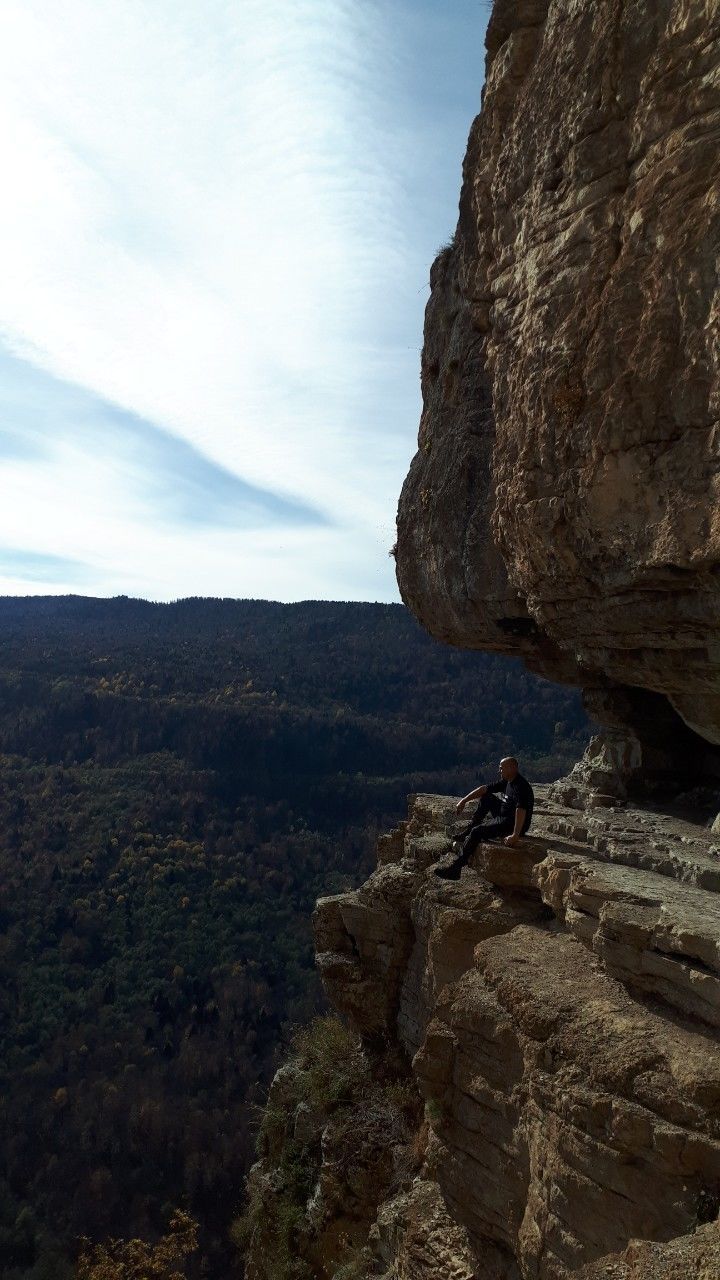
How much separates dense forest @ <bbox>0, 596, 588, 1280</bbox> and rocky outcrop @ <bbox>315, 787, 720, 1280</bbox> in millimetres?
12100

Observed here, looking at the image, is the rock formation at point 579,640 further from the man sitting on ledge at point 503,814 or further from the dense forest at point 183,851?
the dense forest at point 183,851

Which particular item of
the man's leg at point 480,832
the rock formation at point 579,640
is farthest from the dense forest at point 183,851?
the rock formation at point 579,640

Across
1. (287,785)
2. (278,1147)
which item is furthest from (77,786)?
(278,1147)

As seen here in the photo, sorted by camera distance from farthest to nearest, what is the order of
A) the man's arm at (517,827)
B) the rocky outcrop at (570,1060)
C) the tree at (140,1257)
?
the tree at (140,1257) < the man's arm at (517,827) < the rocky outcrop at (570,1060)

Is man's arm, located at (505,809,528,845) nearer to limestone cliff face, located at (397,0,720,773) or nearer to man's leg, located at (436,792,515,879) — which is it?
man's leg, located at (436,792,515,879)

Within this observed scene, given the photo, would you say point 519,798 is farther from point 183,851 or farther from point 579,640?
point 183,851

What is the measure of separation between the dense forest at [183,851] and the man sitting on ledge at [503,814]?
462 inches

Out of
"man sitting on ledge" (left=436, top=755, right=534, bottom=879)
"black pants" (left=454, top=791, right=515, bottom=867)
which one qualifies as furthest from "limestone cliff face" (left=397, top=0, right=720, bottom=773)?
"black pants" (left=454, top=791, right=515, bottom=867)

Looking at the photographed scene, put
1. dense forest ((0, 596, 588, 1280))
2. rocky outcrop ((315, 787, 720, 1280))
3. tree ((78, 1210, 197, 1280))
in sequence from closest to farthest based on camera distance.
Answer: rocky outcrop ((315, 787, 720, 1280)), tree ((78, 1210, 197, 1280)), dense forest ((0, 596, 588, 1280))

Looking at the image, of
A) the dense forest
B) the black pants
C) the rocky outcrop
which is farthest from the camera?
the dense forest

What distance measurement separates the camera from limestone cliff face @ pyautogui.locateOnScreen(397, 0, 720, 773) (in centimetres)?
666

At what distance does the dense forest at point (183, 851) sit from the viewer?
36.8m

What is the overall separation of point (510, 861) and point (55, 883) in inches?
1893

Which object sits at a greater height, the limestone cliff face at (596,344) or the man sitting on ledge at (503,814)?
the limestone cliff face at (596,344)
